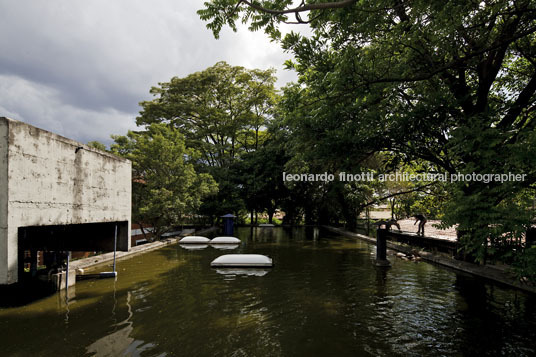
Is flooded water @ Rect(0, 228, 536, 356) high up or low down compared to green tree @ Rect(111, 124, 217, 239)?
down

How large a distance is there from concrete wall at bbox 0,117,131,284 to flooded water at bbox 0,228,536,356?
2509 millimetres

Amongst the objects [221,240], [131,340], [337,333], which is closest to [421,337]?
[337,333]

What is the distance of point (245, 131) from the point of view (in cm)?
3756

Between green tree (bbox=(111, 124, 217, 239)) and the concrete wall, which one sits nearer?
the concrete wall

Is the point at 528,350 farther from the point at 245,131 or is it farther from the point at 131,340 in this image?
the point at 245,131

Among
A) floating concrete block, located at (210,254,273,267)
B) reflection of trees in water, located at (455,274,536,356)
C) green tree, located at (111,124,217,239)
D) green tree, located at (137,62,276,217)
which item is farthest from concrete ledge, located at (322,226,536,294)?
green tree, located at (137,62,276,217)

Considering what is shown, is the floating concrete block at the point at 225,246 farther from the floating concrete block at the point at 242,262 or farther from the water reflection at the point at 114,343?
the water reflection at the point at 114,343

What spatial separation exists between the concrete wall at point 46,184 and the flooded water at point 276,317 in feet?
8.23

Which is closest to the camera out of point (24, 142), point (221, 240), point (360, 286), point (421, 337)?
point (24, 142)

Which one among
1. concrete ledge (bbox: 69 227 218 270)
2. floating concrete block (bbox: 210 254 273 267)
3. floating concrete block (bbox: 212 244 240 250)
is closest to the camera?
concrete ledge (bbox: 69 227 218 270)

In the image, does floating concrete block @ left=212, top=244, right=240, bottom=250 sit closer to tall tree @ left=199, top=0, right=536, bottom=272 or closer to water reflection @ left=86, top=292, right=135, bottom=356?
tall tree @ left=199, top=0, right=536, bottom=272

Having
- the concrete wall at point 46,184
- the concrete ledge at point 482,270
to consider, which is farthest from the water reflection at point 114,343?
the concrete ledge at point 482,270

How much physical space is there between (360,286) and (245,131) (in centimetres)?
3015

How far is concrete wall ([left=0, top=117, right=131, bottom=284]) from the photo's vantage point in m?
4.56
